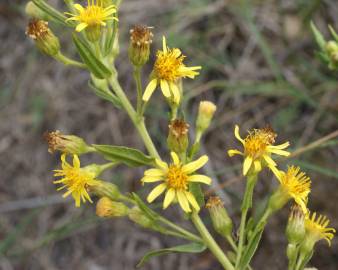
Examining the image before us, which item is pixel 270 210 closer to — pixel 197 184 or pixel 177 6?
pixel 197 184

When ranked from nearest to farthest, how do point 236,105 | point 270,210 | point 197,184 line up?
point 197,184 < point 270,210 < point 236,105

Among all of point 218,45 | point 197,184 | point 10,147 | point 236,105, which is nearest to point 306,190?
point 197,184

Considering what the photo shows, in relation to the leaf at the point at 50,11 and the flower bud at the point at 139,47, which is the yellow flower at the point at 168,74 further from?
the leaf at the point at 50,11

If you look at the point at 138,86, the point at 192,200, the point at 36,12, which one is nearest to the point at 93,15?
the point at 138,86

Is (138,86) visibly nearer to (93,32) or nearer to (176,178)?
(93,32)

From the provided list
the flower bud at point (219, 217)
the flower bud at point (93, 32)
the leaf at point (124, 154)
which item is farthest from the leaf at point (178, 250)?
the flower bud at point (93, 32)

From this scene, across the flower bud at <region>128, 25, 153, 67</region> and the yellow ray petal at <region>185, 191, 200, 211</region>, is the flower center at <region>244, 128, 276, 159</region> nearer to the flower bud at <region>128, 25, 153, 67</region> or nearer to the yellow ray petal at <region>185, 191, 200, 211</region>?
the yellow ray petal at <region>185, 191, 200, 211</region>
